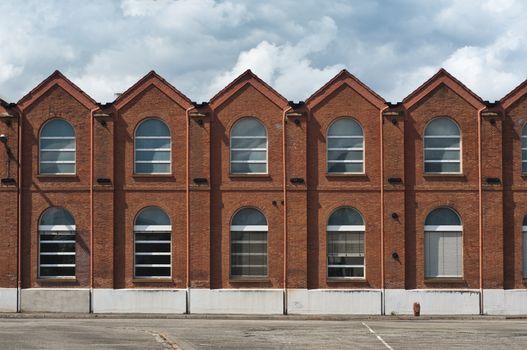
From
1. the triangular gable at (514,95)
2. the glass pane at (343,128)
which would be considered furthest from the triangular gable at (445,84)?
the glass pane at (343,128)

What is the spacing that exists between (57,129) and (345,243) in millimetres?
14309

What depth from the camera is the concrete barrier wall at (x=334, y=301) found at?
3975 cm

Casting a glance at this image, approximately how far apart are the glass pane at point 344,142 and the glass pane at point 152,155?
24.7ft

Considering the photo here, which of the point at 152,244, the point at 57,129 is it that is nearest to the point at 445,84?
the point at 152,244

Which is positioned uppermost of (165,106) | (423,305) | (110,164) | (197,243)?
(165,106)

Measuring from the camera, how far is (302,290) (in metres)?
40.0

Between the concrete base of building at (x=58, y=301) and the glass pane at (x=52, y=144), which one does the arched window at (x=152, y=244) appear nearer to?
the concrete base of building at (x=58, y=301)

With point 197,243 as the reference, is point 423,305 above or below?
below

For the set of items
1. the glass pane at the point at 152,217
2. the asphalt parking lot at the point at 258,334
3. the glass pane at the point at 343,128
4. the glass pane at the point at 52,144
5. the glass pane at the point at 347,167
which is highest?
the glass pane at the point at 343,128

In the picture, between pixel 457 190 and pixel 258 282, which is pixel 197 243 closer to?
pixel 258 282

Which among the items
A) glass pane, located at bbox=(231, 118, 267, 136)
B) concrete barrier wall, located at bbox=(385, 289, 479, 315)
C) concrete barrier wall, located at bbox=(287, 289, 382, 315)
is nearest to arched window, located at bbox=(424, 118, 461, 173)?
concrete barrier wall, located at bbox=(385, 289, 479, 315)

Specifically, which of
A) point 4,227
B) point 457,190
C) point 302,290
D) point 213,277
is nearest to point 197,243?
point 213,277

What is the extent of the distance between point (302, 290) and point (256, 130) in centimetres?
759

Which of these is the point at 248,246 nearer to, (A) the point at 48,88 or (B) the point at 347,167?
(B) the point at 347,167
